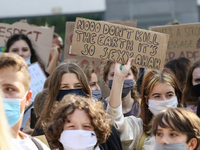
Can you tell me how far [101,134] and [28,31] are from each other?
3.44 metres

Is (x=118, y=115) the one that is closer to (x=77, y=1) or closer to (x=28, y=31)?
(x=28, y=31)

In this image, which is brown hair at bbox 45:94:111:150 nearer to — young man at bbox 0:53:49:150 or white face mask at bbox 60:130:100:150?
white face mask at bbox 60:130:100:150

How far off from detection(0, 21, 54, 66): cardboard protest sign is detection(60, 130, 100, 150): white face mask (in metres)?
3.18

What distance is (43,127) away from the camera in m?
4.66

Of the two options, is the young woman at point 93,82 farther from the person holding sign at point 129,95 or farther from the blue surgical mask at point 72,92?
the blue surgical mask at point 72,92

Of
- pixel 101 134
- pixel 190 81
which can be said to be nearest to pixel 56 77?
pixel 101 134

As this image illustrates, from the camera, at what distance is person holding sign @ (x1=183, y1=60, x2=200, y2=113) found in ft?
18.8

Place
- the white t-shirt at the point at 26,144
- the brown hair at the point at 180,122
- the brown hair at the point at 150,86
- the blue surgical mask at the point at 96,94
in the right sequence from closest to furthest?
the white t-shirt at the point at 26,144
the brown hair at the point at 180,122
the brown hair at the point at 150,86
the blue surgical mask at the point at 96,94

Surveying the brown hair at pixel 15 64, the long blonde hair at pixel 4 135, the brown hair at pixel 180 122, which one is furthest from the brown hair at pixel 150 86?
the long blonde hair at pixel 4 135

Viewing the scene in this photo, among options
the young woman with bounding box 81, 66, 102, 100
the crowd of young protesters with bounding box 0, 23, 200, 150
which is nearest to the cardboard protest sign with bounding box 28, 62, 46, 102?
the crowd of young protesters with bounding box 0, 23, 200, 150

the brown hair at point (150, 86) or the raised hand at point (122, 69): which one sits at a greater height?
the raised hand at point (122, 69)

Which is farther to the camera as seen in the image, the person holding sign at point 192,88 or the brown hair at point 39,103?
the person holding sign at point 192,88

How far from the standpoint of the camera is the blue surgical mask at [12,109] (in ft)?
11.9

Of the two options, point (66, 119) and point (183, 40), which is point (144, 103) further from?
point (183, 40)
